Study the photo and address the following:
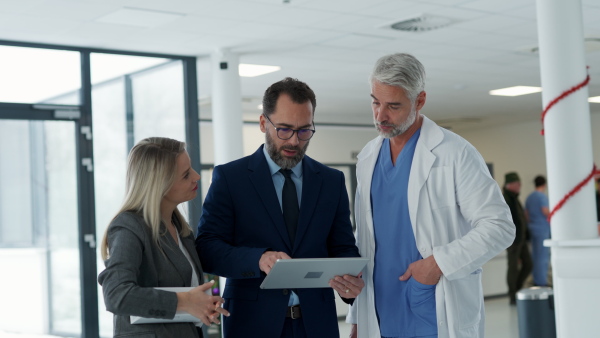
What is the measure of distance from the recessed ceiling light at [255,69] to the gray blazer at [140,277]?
671cm

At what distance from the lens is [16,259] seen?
7.54 m

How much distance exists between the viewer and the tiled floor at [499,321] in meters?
8.55

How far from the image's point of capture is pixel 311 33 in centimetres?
755

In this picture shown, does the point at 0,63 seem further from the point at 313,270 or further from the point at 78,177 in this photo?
the point at 313,270

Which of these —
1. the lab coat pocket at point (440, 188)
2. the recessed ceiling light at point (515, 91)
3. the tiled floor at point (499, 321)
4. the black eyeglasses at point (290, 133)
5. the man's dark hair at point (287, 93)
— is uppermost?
the recessed ceiling light at point (515, 91)

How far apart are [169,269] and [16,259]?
5.59 m

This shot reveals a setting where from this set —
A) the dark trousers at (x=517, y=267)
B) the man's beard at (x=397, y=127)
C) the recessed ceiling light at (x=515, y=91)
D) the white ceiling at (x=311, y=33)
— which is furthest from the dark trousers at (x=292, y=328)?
the recessed ceiling light at (x=515, y=91)

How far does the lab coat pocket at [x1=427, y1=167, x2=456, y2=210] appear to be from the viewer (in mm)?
2766

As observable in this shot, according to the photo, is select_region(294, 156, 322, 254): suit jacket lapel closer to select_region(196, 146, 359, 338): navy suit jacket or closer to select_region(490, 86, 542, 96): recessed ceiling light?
select_region(196, 146, 359, 338): navy suit jacket

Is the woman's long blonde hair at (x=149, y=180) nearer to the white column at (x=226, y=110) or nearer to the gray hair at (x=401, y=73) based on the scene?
the gray hair at (x=401, y=73)

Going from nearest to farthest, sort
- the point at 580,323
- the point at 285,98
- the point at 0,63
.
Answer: the point at 285,98, the point at 580,323, the point at 0,63

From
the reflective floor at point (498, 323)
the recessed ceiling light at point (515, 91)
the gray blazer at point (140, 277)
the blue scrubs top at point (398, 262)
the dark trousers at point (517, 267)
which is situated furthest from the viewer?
the recessed ceiling light at point (515, 91)

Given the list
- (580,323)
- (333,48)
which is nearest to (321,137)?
(333,48)

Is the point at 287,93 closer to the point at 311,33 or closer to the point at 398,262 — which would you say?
the point at 398,262
